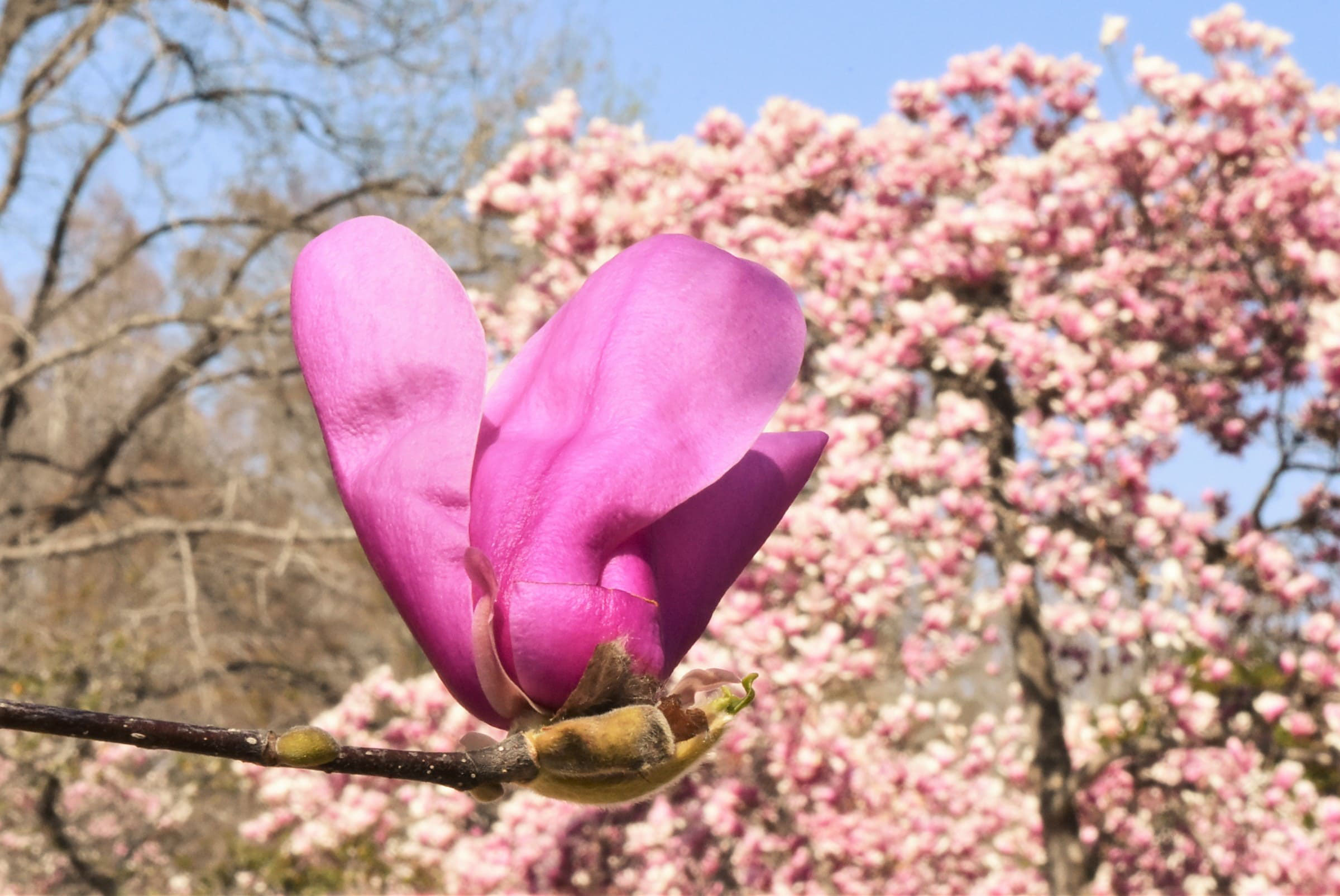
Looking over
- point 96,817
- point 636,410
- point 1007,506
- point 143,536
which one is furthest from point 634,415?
point 143,536

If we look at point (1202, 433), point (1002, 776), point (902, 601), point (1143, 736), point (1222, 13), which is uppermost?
point (1222, 13)

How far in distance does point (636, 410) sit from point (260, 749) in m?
0.18

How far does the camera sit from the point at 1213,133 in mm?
4078

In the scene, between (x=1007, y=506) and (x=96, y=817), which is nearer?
(x=1007, y=506)

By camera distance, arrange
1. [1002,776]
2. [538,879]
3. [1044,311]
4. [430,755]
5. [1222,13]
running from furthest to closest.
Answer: [1002,776]
[538,879]
[1222,13]
[1044,311]
[430,755]

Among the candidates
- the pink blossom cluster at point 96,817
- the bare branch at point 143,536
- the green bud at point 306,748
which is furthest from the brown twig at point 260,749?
the bare branch at point 143,536

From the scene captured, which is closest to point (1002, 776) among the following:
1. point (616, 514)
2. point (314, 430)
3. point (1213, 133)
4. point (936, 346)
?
point (936, 346)

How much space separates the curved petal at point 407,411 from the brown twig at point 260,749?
40 mm

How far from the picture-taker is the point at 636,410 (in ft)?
1.60

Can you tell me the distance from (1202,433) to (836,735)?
1.51 metres

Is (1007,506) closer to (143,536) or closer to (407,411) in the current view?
(407,411)

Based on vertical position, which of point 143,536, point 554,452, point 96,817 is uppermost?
point 554,452

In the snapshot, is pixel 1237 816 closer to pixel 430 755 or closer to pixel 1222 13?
pixel 1222 13

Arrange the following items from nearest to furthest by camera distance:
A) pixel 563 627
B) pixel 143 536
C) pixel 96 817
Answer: pixel 563 627 < pixel 96 817 < pixel 143 536
